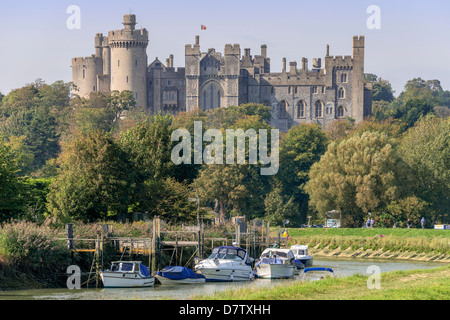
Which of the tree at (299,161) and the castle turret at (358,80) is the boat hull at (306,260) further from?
the castle turret at (358,80)

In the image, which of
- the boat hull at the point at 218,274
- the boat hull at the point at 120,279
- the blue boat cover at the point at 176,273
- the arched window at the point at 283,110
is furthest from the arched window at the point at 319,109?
the boat hull at the point at 120,279

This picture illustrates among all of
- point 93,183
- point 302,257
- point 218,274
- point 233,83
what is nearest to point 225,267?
point 218,274

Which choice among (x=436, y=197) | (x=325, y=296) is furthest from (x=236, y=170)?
(x=325, y=296)

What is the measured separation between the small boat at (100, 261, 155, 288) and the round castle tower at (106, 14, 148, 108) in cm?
10181

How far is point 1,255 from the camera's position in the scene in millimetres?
35781

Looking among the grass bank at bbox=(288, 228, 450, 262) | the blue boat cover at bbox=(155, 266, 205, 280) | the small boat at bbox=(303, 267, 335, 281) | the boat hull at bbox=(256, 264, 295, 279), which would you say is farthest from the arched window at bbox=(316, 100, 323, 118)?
the blue boat cover at bbox=(155, 266, 205, 280)

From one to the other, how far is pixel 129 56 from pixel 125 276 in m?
104

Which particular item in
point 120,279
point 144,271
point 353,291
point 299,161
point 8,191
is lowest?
point 120,279

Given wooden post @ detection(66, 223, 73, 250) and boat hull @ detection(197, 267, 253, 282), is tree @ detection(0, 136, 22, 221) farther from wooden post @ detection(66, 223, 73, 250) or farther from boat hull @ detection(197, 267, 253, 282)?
boat hull @ detection(197, 267, 253, 282)

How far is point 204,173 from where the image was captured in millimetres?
82625

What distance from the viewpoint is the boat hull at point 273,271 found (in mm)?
43062

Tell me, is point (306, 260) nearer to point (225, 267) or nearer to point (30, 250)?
point (225, 267)

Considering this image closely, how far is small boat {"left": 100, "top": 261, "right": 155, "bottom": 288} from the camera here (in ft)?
123

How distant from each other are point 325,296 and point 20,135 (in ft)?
325
